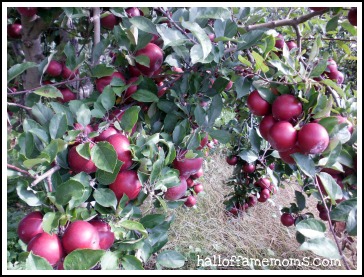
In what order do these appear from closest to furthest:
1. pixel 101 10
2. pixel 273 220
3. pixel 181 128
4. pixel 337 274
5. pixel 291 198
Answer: pixel 337 274 → pixel 181 128 → pixel 101 10 → pixel 273 220 → pixel 291 198

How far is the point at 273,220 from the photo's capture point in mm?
2639

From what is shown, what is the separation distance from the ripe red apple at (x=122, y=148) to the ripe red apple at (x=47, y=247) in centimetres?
19

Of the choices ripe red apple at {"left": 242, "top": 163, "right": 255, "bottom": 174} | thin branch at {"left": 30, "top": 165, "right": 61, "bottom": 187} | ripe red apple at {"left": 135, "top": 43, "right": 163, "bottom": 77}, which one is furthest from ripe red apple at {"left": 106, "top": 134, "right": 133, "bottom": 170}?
ripe red apple at {"left": 242, "top": 163, "right": 255, "bottom": 174}

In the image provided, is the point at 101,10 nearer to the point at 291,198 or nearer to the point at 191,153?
the point at 191,153

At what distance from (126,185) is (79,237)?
14 centimetres

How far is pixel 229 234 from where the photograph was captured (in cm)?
233

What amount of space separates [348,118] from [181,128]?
0.37 metres

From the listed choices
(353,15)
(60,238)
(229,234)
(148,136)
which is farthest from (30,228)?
(229,234)

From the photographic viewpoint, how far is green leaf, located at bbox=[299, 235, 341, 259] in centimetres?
55

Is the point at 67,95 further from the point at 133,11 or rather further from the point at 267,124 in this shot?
the point at 267,124

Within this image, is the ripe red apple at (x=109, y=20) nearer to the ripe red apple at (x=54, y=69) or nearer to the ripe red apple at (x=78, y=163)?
the ripe red apple at (x=54, y=69)

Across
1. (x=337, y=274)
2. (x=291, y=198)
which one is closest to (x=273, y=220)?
(x=291, y=198)

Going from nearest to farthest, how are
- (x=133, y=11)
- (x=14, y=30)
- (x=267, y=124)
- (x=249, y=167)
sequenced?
(x=267, y=124) → (x=133, y=11) → (x=14, y=30) → (x=249, y=167)

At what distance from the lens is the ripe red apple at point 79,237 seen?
579mm
